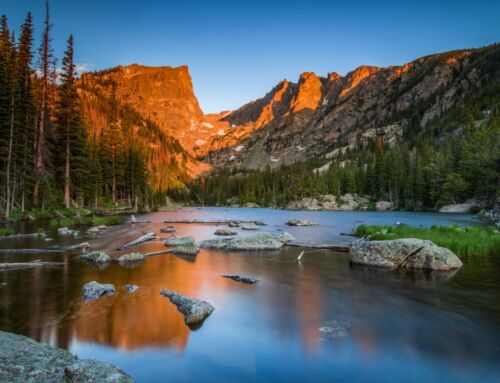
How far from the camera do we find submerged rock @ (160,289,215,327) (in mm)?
8099

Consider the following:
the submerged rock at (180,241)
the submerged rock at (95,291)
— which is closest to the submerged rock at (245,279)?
the submerged rock at (95,291)

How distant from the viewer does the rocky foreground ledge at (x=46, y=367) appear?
4594mm

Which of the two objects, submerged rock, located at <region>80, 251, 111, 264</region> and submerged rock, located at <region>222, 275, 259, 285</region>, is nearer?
submerged rock, located at <region>222, 275, 259, 285</region>

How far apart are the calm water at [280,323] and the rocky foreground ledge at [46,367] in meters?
0.72

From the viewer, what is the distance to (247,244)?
20.3 m

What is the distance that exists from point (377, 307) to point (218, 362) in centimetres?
581

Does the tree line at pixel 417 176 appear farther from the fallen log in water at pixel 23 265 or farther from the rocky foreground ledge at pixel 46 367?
the fallen log in water at pixel 23 265

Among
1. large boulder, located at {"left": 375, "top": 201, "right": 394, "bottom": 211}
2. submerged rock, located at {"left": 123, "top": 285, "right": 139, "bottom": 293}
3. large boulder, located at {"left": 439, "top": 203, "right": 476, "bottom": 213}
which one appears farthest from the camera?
large boulder, located at {"left": 375, "top": 201, "right": 394, "bottom": 211}

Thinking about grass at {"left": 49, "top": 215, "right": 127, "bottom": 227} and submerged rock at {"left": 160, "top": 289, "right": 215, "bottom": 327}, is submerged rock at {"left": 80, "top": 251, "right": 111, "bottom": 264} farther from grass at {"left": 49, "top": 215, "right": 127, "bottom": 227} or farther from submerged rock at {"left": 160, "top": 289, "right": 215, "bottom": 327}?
grass at {"left": 49, "top": 215, "right": 127, "bottom": 227}

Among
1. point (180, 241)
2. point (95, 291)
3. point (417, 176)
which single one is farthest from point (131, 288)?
point (417, 176)

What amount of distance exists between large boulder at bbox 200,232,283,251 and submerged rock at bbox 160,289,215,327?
10442 millimetres

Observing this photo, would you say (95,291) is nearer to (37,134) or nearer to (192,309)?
(192,309)

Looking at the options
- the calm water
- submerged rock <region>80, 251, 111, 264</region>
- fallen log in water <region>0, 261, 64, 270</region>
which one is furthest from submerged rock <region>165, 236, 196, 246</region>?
fallen log in water <region>0, 261, 64, 270</region>

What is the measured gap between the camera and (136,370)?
18.6ft
